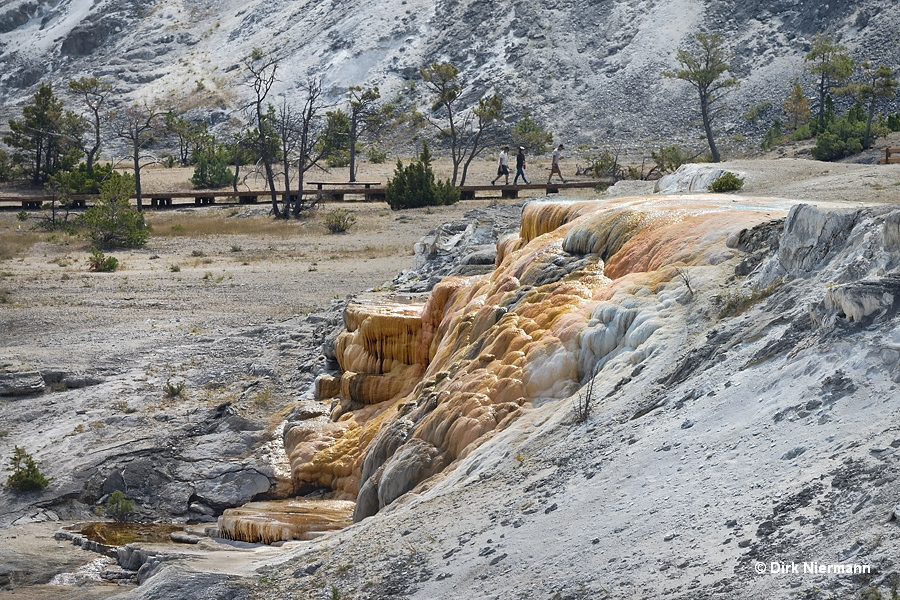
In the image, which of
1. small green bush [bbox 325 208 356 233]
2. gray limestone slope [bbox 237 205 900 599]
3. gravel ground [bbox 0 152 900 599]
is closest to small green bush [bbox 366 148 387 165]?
gravel ground [bbox 0 152 900 599]

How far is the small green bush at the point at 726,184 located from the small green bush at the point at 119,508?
8.58 m

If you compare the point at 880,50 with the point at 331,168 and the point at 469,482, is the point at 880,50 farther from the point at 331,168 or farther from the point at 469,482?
the point at 469,482

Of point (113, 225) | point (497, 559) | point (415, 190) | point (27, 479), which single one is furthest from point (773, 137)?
point (497, 559)

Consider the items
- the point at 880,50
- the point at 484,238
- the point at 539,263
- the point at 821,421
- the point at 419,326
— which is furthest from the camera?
the point at 880,50

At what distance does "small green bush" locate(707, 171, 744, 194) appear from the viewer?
49.0ft

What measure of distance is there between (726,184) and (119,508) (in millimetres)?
8917

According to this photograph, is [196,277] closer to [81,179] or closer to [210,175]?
[81,179]

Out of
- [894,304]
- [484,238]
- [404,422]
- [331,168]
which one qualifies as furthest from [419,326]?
[331,168]

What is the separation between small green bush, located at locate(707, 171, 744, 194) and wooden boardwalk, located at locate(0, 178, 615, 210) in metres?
16.9

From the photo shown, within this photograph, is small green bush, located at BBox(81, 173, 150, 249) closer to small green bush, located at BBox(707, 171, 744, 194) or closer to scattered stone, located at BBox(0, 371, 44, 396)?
scattered stone, located at BBox(0, 371, 44, 396)

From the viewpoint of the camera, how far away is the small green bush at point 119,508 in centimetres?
1030

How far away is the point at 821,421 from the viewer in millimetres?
5086

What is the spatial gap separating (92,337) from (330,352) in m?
4.13

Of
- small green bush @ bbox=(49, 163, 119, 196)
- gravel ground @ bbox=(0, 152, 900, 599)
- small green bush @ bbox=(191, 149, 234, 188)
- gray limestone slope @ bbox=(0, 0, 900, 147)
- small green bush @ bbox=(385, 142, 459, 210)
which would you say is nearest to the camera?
gravel ground @ bbox=(0, 152, 900, 599)
